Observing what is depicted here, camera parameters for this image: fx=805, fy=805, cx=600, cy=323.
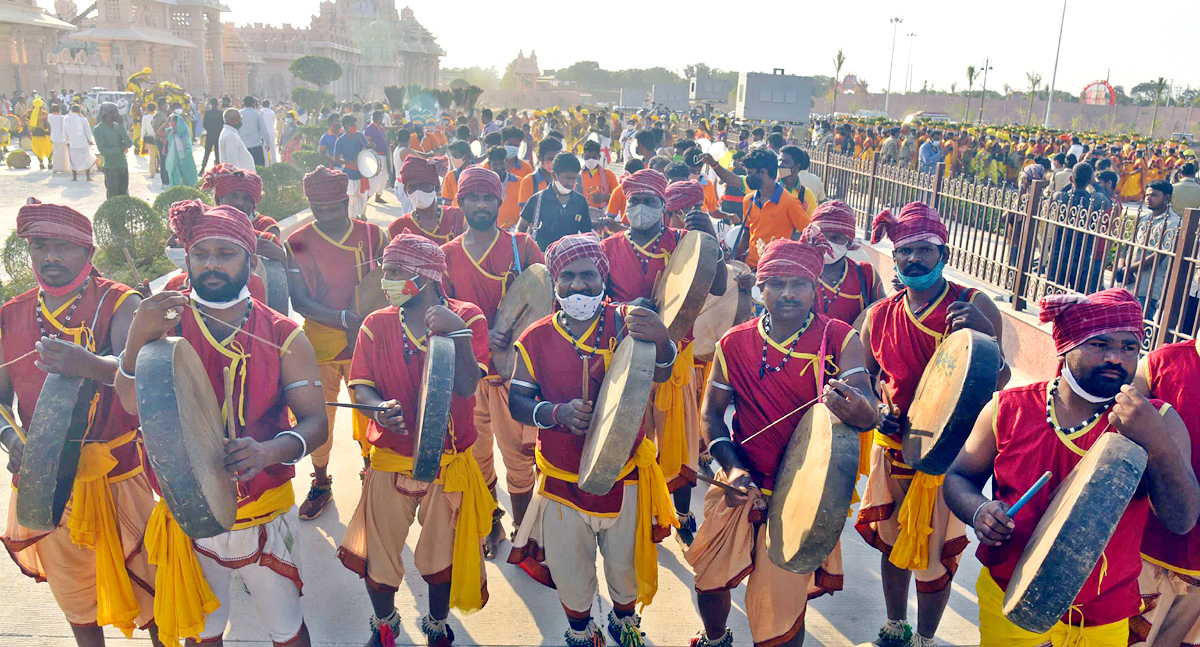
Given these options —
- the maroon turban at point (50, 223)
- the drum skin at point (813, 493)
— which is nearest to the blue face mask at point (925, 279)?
the drum skin at point (813, 493)

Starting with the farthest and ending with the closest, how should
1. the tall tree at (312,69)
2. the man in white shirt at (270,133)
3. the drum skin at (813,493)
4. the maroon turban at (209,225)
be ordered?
the tall tree at (312,69)
the man in white shirt at (270,133)
the maroon turban at (209,225)
the drum skin at (813,493)

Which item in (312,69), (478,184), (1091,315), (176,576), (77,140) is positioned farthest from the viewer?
(312,69)

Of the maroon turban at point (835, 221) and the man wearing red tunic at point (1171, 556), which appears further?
the maroon turban at point (835, 221)

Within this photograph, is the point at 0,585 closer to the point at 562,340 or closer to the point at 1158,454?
the point at 562,340

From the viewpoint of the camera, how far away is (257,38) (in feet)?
214

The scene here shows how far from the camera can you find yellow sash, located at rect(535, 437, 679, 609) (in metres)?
3.69

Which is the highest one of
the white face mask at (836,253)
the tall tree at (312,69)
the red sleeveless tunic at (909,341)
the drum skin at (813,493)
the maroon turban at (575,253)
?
the tall tree at (312,69)

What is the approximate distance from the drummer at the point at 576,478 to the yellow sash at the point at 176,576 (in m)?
1.23

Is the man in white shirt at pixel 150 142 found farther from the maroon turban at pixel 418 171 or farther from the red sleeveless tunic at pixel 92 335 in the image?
the red sleeveless tunic at pixel 92 335

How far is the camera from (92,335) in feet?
10.9

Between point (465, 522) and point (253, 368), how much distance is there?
1186 mm

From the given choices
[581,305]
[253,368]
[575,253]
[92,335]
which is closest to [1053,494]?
[581,305]

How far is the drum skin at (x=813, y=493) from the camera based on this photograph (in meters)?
2.91

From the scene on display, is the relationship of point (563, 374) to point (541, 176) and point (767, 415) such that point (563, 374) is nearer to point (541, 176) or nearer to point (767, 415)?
point (767, 415)
